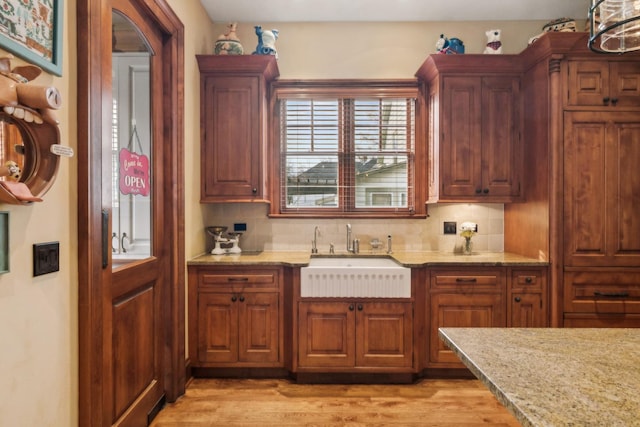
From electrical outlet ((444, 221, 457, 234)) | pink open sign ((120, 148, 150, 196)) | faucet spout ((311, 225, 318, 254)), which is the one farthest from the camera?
electrical outlet ((444, 221, 457, 234))

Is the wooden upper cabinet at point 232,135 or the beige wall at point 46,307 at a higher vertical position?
the wooden upper cabinet at point 232,135

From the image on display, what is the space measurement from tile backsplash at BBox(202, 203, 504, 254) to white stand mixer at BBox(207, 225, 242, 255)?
16cm

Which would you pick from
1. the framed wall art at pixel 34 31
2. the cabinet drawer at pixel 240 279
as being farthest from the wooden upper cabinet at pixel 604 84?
the framed wall art at pixel 34 31

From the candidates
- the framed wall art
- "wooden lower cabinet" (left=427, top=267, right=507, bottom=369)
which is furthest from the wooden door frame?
"wooden lower cabinet" (left=427, top=267, right=507, bottom=369)

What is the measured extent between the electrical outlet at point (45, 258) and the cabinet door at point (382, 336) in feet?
6.41

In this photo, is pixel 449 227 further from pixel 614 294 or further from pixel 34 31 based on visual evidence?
pixel 34 31

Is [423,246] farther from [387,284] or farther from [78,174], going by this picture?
[78,174]

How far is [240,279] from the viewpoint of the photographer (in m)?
2.81

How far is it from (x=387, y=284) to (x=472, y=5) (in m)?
2.48

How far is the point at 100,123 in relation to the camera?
159 cm

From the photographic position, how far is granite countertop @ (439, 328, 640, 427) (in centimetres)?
72

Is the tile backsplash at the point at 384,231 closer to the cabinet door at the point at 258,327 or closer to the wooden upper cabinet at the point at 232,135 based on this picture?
the wooden upper cabinet at the point at 232,135

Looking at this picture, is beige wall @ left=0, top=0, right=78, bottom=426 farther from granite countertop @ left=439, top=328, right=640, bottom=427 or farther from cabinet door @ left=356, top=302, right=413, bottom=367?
cabinet door @ left=356, top=302, right=413, bottom=367

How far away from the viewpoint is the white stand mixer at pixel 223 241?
3158 millimetres
